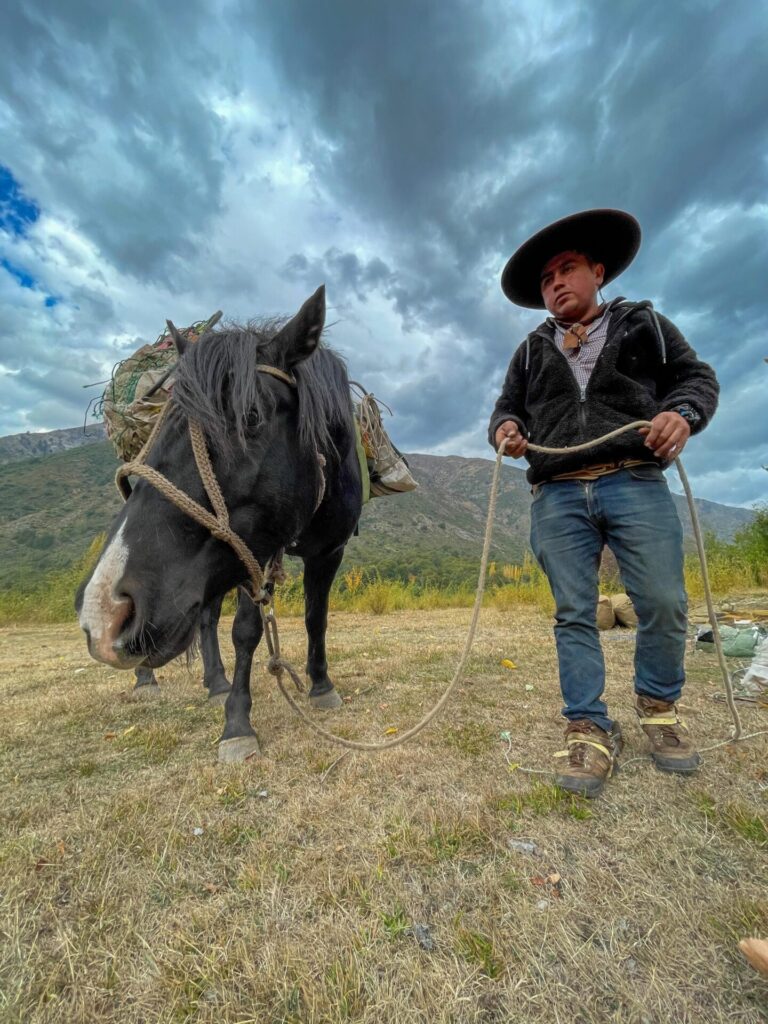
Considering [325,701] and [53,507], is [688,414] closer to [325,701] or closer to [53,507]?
[325,701]

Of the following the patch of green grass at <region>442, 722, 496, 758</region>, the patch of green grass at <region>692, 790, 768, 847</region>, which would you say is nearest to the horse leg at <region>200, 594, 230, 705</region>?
the patch of green grass at <region>442, 722, 496, 758</region>

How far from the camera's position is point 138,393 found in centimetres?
273

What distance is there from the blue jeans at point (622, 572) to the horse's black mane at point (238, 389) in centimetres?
138

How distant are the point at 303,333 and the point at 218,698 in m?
3.01

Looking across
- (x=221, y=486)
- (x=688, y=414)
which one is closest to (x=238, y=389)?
(x=221, y=486)

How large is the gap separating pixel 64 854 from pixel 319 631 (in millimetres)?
2179

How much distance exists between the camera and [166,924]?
1.25m

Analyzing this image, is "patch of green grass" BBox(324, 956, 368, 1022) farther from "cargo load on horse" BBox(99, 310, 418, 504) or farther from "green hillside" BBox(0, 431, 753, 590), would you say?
"green hillside" BBox(0, 431, 753, 590)

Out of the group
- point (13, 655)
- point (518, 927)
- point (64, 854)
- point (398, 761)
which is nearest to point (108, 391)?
point (64, 854)

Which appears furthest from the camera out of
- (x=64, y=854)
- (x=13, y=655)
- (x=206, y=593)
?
(x=13, y=655)

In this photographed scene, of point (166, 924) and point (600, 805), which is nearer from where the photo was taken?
point (166, 924)

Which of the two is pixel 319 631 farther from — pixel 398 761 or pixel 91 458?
pixel 91 458

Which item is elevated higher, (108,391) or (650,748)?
(108,391)

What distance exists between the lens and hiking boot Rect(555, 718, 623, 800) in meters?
1.92
